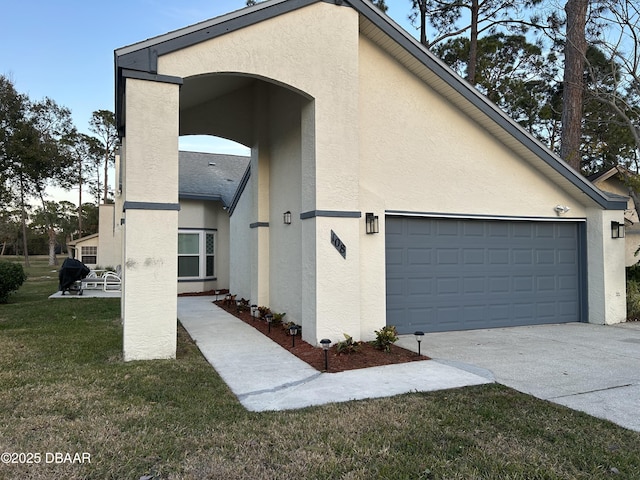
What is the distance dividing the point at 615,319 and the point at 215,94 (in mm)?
10208

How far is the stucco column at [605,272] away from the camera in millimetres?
9539

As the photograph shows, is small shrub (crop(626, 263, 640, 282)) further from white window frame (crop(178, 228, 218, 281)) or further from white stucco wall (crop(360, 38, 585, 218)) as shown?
white window frame (crop(178, 228, 218, 281))

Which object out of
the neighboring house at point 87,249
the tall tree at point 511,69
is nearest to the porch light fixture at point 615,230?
the tall tree at point 511,69

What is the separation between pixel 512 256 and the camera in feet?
30.7

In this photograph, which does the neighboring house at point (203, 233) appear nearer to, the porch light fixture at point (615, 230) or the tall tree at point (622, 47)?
the porch light fixture at point (615, 230)

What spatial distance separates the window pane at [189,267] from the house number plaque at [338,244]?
922 centimetres

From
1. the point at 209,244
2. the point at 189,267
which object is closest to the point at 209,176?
the point at 209,244

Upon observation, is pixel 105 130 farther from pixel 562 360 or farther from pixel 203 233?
pixel 562 360

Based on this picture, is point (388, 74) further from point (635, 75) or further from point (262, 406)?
point (635, 75)

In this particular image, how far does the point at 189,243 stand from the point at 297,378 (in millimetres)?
10749

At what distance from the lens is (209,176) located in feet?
55.6

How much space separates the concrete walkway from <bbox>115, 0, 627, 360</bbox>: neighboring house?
0.93 meters

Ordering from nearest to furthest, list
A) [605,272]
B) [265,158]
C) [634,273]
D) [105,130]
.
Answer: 1. [605,272]
2. [265,158]
3. [634,273]
4. [105,130]

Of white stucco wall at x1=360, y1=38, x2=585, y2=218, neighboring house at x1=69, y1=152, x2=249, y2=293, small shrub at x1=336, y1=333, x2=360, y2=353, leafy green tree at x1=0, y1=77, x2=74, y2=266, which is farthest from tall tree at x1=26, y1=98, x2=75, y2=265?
small shrub at x1=336, y1=333, x2=360, y2=353
